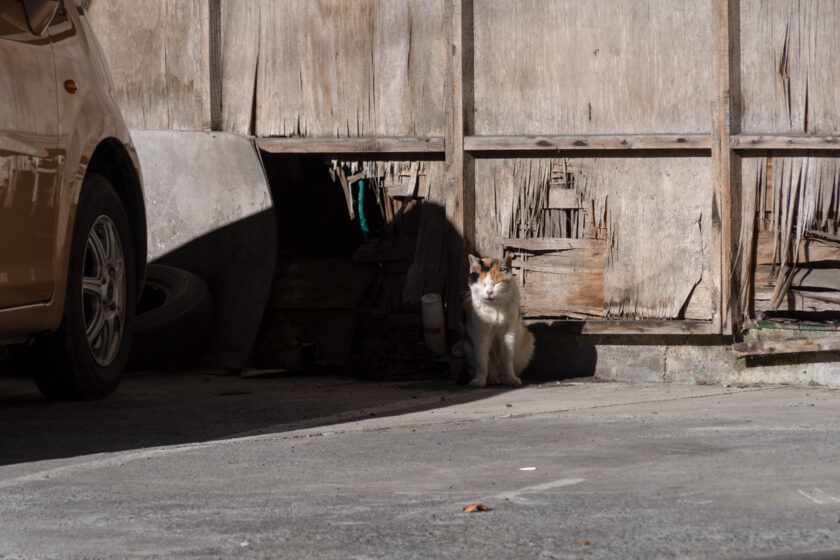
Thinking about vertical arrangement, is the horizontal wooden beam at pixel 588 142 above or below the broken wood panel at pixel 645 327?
above

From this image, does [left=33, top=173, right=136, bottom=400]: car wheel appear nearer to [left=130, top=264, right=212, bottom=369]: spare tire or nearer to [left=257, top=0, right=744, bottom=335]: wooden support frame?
[left=130, top=264, right=212, bottom=369]: spare tire

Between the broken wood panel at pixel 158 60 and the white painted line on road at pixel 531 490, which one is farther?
the broken wood panel at pixel 158 60

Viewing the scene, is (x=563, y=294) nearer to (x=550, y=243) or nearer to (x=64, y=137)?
(x=550, y=243)

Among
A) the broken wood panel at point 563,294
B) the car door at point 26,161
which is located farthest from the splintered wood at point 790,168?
the car door at point 26,161

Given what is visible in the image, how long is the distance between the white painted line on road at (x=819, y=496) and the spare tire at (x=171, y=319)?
4909 mm

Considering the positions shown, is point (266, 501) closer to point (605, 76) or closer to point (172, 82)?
point (605, 76)

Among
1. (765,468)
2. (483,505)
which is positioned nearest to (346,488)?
(483,505)

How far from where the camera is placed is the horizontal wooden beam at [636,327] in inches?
303

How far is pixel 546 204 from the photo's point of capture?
26.5ft

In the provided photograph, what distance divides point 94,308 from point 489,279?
2510 mm

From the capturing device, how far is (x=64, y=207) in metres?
5.29

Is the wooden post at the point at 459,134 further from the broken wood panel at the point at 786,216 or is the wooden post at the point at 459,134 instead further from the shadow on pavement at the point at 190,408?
the broken wood panel at the point at 786,216

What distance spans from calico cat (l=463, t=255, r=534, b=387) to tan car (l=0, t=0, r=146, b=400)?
2108 millimetres

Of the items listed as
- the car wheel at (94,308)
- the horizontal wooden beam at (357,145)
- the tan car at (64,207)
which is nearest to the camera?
the tan car at (64,207)
